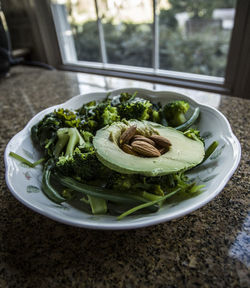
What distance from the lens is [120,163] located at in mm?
498

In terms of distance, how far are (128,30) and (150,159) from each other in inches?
72.9

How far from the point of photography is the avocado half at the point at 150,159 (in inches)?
19.3

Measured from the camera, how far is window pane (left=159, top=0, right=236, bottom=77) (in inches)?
64.1

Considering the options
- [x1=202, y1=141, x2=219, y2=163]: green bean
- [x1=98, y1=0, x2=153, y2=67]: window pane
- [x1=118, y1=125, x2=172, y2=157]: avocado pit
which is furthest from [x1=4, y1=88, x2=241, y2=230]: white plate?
[x1=98, y1=0, x2=153, y2=67]: window pane

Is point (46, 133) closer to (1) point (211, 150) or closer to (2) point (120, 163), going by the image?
(2) point (120, 163)

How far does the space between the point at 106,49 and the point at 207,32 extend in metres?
0.96

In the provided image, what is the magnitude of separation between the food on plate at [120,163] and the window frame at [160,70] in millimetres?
1028

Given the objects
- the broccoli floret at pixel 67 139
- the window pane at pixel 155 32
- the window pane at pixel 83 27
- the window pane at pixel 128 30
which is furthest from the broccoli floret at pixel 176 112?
the window pane at pixel 83 27

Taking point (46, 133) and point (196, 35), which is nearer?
point (46, 133)

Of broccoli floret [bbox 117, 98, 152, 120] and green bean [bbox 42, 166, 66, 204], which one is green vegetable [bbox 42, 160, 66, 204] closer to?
green bean [bbox 42, 166, 66, 204]

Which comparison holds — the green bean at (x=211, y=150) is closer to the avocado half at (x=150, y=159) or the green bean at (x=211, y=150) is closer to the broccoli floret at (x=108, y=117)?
the avocado half at (x=150, y=159)

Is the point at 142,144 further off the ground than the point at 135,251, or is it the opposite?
the point at 142,144

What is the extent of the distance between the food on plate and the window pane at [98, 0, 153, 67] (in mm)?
1430

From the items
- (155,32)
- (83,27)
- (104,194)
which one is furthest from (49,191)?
(83,27)
